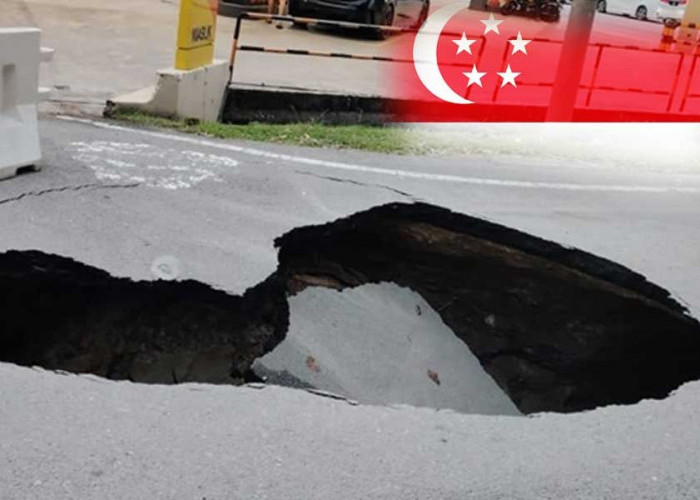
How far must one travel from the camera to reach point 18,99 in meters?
6.11

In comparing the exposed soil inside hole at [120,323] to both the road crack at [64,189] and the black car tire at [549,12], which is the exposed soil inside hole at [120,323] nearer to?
the road crack at [64,189]

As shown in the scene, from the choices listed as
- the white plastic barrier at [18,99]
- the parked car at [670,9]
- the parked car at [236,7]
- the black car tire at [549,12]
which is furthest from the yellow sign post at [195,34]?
the parked car at [670,9]

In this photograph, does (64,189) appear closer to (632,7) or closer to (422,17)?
(422,17)

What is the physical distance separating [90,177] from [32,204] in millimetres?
799

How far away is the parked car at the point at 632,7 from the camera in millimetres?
41906

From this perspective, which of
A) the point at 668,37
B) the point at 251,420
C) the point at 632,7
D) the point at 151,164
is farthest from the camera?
the point at 632,7

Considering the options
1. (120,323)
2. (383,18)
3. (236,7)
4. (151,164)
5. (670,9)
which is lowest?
(120,323)

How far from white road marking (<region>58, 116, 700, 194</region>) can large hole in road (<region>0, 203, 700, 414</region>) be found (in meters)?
1.30

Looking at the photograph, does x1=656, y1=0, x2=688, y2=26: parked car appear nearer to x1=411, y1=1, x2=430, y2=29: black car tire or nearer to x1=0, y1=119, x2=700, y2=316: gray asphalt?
x1=411, y1=1, x2=430, y2=29: black car tire

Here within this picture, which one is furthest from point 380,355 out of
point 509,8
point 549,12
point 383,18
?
point 549,12

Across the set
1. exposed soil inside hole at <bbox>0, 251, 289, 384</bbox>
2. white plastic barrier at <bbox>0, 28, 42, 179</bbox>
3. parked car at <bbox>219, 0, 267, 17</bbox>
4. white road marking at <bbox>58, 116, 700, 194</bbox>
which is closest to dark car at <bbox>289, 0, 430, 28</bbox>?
parked car at <bbox>219, 0, 267, 17</bbox>

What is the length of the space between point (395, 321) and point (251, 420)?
2421 millimetres

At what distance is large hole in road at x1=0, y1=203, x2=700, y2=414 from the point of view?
4.58 m

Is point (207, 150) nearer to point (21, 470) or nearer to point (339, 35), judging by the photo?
point (21, 470)
